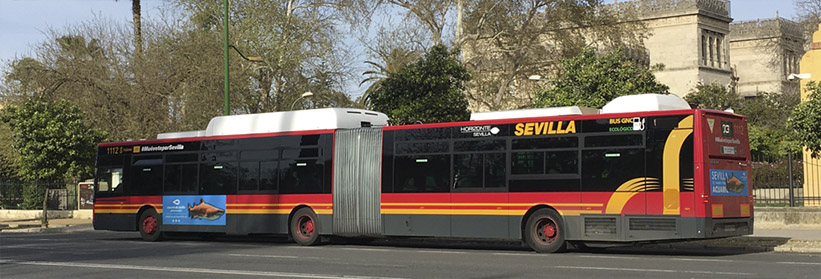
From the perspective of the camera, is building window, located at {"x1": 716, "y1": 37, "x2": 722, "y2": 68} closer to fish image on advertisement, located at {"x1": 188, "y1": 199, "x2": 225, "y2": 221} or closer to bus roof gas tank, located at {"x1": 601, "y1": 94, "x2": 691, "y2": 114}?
fish image on advertisement, located at {"x1": 188, "y1": 199, "x2": 225, "y2": 221}

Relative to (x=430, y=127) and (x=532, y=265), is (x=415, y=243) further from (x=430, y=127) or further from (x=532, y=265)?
(x=532, y=265)

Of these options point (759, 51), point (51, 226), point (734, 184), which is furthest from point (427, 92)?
point (759, 51)

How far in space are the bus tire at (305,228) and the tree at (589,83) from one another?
64.1 feet

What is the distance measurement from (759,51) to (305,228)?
8658 centimetres

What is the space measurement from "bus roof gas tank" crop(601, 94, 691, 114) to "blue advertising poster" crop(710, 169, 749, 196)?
1.51 meters

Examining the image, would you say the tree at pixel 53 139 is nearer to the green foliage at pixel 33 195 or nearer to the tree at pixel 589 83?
the green foliage at pixel 33 195

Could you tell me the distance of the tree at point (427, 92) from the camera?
35781 mm

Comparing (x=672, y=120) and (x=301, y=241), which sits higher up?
(x=672, y=120)

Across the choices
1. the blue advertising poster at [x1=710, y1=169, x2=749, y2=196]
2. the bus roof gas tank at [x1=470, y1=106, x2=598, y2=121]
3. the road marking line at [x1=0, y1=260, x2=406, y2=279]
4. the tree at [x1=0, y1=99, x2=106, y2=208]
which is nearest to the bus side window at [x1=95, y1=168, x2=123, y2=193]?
the road marking line at [x1=0, y1=260, x2=406, y2=279]

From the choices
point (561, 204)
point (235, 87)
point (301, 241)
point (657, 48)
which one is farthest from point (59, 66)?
point (657, 48)

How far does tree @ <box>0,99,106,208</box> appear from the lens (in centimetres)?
3944

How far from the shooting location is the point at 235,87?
149 ft

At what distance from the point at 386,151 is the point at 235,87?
962 inches

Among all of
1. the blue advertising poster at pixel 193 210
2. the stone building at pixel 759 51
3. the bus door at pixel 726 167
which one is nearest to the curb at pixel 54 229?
the blue advertising poster at pixel 193 210
